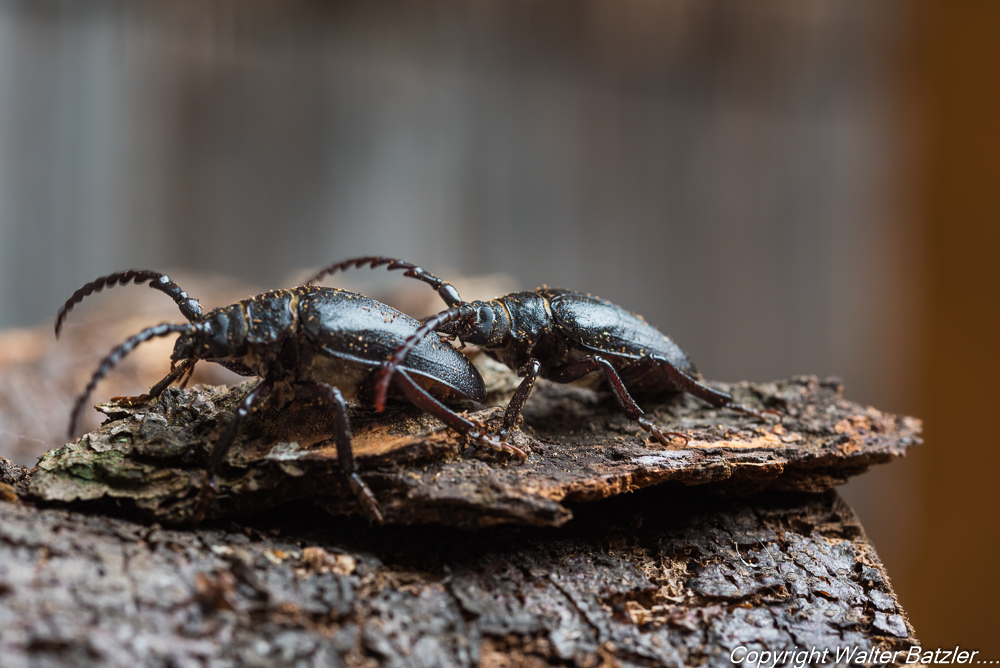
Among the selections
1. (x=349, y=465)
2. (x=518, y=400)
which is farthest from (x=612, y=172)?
(x=349, y=465)

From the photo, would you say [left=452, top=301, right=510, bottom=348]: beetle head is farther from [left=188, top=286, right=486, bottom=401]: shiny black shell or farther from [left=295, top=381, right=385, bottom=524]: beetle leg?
[left=295, top=381, right=385, bottom=524]: beetle leg

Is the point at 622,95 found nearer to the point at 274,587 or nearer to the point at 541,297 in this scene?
the point at 541,297

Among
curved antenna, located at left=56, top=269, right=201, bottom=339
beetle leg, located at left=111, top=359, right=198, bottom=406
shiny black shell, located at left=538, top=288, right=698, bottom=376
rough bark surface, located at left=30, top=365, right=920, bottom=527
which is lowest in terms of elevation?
rough bark surface, located at left=30, top=365, right=920, bottom=527

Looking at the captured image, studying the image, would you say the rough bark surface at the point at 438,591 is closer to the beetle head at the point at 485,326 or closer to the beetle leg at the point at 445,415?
the beetle leg at the point at 445,415

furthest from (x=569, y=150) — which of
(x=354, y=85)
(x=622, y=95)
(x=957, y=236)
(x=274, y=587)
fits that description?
(x=274, y=587)

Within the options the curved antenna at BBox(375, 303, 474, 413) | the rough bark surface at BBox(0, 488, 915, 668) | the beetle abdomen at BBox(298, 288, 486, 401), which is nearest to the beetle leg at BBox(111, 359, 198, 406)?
the beetle abdomen at BBox(298, 288, 486, 401)
